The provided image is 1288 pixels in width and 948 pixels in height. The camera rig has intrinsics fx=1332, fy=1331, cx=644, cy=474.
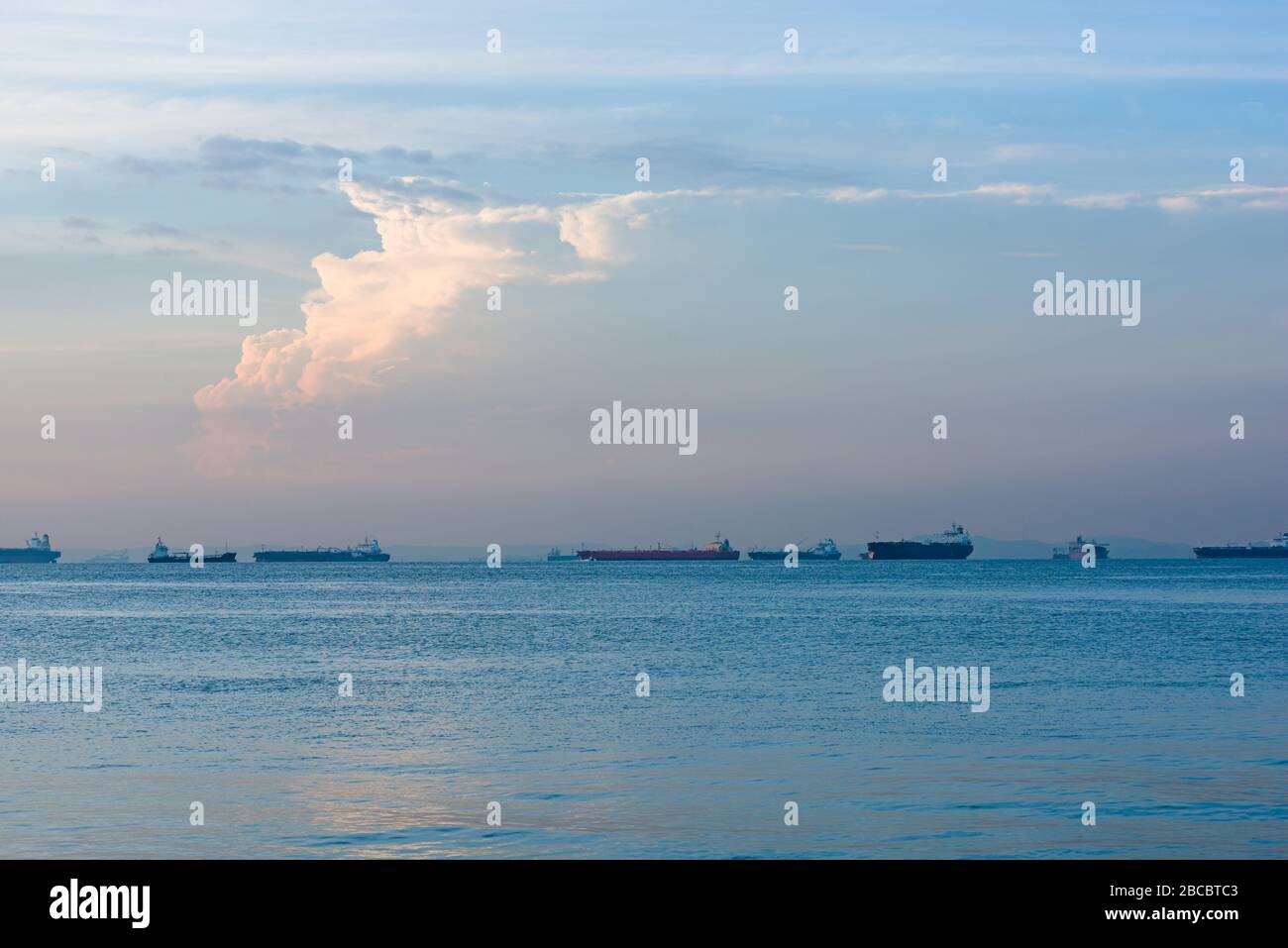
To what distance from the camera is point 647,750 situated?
32.8m

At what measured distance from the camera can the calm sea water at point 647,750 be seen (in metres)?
23.2

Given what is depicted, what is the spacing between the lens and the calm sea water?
23203mm

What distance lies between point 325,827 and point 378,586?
6301 inches
